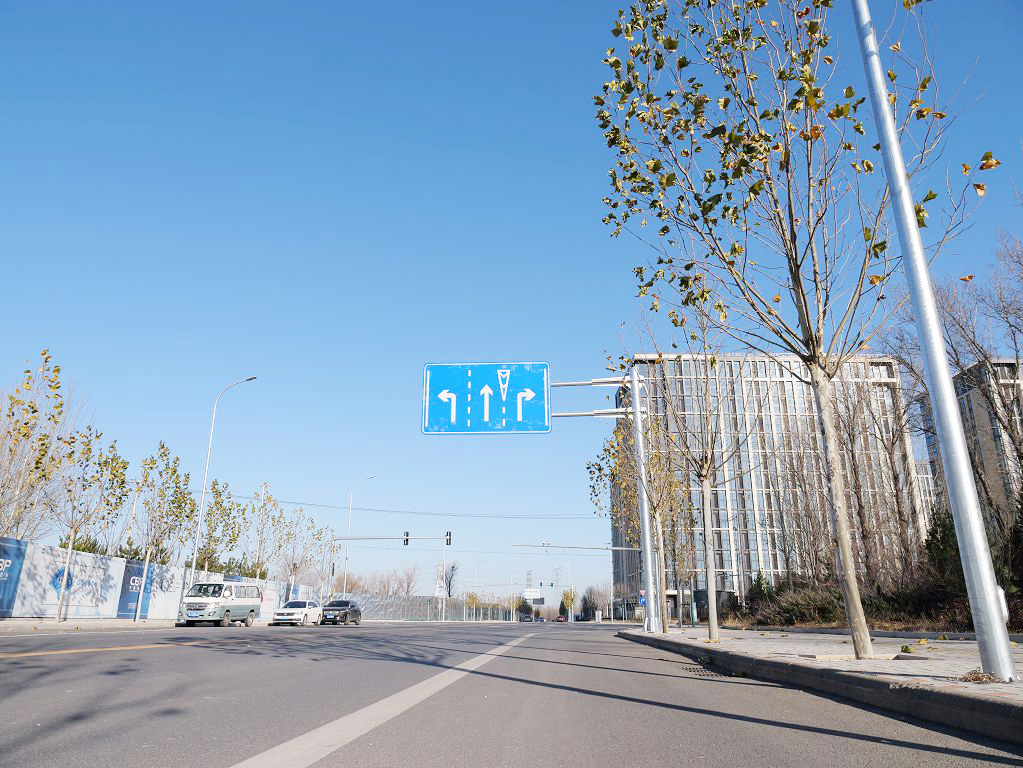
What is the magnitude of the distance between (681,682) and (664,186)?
6.57 metres

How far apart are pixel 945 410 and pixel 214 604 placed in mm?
28626

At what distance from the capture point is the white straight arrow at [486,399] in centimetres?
1675

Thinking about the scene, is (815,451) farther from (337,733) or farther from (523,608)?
(523,608)

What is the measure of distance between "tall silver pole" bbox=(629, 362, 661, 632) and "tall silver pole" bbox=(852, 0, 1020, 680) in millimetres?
13757

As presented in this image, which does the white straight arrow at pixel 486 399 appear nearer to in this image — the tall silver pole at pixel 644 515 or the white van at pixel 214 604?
the tall silver pole at pixel 644 515

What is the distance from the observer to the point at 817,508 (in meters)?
32.0

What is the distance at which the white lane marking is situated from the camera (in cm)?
393

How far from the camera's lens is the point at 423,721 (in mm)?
5445

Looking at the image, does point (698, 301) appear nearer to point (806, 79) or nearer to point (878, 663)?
point (806, 79)

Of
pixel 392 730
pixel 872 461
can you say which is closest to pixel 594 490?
pixel 872 461

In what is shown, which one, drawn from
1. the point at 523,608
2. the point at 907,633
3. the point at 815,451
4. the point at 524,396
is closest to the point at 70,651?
the point at 524,396

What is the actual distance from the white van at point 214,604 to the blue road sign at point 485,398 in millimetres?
17468

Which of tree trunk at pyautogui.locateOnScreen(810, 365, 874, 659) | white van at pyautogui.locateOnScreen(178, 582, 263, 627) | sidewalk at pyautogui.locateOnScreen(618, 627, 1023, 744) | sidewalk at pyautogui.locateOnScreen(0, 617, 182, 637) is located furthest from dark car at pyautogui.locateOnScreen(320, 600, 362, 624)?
tree trunk at pyautogui.locateOnScreen(810, 365, 874, 659)

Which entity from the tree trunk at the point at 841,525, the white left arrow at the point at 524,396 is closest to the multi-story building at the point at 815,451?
the white left arrow at the point at 524,396
